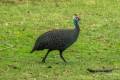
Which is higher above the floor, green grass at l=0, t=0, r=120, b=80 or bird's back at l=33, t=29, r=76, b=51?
bird's back at l=33, t=29, r=76, b=51

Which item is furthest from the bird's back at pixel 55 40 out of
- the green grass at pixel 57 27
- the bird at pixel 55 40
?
the green grass at pixel 57 27

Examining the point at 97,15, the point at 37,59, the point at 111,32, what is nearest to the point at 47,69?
the point at 37,59

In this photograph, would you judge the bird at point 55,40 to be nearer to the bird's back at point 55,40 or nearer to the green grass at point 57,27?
the bird's back at point 55,40

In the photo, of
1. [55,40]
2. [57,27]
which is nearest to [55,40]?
[55,40]

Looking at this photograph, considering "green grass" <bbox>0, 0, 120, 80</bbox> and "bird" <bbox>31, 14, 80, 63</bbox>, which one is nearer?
"green grass" <bbox>0, 0, 120, 80</bbox>

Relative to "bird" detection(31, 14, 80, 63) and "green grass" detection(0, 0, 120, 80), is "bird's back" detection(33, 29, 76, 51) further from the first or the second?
"green grass" detection(0, 0, 120, 80)

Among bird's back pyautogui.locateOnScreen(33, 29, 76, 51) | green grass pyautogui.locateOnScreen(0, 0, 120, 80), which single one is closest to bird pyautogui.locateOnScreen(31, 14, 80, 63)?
bird's back pyautogui.locateOnScreen(33, 29, 76, 51)

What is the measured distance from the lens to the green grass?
13.3 meters

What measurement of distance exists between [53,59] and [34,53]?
2.91 ft

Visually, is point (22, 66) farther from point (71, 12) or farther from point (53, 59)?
point (71, 12)

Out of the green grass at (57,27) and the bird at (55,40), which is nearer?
the green grass at (57,27)

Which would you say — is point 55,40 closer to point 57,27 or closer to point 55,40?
point 55,40

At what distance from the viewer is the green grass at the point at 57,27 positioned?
524 inches

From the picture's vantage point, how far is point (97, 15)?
23188mm
